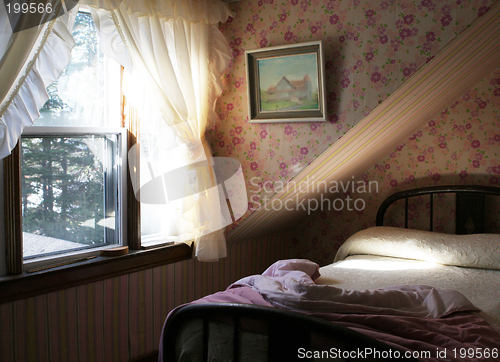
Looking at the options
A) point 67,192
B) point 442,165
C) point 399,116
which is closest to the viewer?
point 67,192

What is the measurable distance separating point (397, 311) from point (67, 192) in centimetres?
172

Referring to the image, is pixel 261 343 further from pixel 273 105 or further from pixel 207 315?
pixel 273 105

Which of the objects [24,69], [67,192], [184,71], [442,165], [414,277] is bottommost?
[414,277]

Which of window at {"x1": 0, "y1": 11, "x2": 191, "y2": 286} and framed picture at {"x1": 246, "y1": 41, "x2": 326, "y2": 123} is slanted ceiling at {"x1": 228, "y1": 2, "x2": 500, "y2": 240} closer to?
framed picture at {"x1": 246, "y1": 41, "x2": 326, "y2": 123}

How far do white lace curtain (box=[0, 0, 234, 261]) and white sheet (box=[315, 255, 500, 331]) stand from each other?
2.49 feet

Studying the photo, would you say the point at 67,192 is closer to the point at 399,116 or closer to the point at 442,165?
the point at 399,116

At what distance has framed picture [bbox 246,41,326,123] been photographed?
2.41 meters

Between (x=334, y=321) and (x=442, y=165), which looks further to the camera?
(x=442, y=165)

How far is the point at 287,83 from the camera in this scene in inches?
97.8

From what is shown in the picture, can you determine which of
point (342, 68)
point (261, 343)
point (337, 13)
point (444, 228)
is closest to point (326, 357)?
point (261, 343)

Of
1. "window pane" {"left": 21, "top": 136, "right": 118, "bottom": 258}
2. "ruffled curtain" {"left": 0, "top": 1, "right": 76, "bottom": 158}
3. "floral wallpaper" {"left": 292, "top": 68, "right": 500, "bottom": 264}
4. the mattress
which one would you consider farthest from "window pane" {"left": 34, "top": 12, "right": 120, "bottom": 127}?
"floral wallpaper" {"left": 292, "top": 68, "right": 500, "bottom": 264}

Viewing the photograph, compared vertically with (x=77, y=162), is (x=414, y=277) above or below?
below

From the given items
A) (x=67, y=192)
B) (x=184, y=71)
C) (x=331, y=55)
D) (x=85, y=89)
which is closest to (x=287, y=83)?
(x=331, y=55)

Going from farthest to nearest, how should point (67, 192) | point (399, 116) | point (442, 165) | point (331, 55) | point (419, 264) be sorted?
point (442, 165)
point (419, 264)
point (399, 116)
point (331, 55)
point (67, 192)
